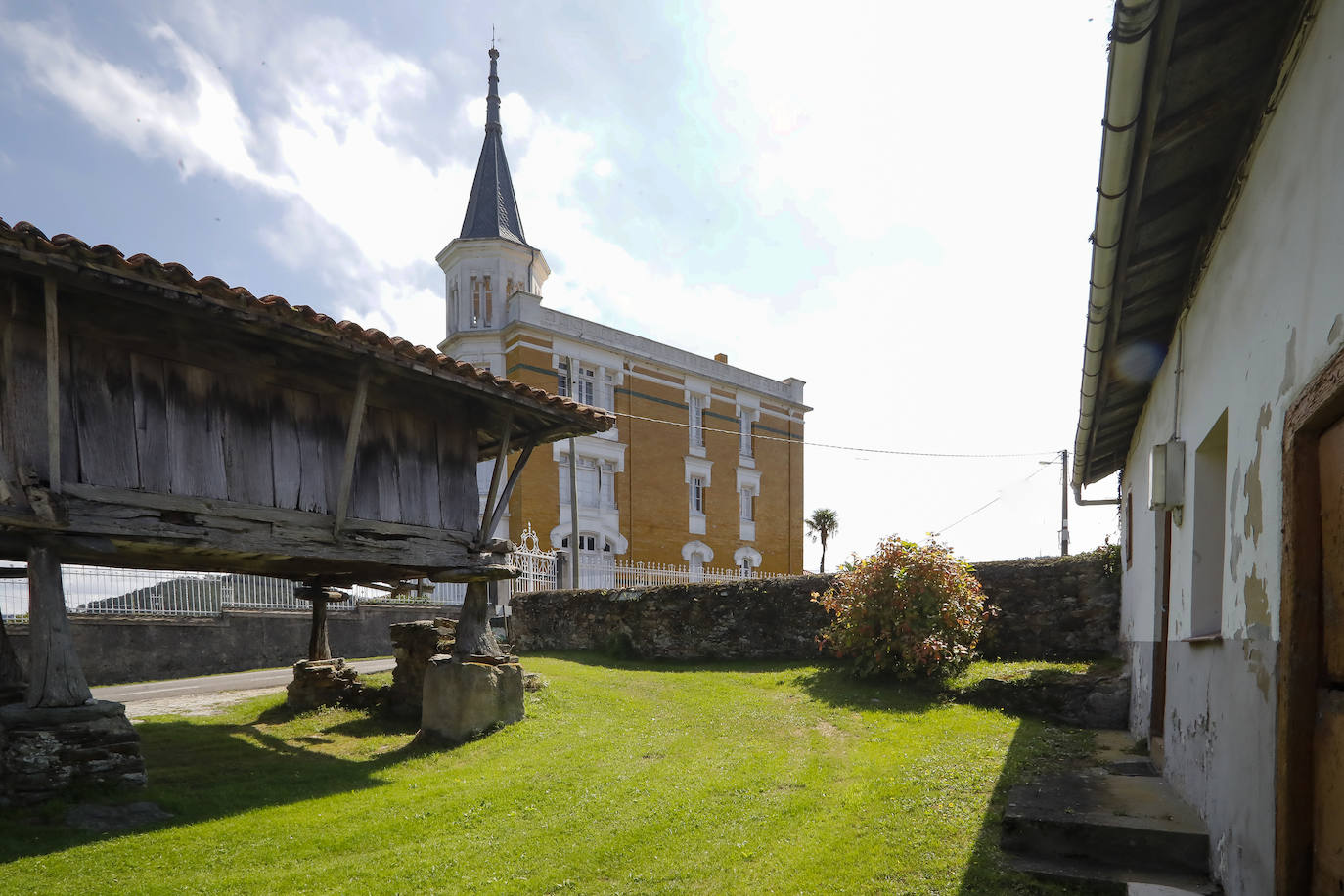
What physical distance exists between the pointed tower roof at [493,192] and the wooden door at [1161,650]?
2384 cm

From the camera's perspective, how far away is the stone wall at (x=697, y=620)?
12.3 meters

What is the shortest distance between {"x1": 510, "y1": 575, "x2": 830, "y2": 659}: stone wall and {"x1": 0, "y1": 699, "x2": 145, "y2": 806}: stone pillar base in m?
8.08

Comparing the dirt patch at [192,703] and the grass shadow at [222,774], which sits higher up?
the grass shadow at [222,774]

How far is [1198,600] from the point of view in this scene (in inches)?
183

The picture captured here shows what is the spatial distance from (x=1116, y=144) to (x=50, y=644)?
7.39m

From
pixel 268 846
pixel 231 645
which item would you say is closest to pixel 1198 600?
pixel 268 846

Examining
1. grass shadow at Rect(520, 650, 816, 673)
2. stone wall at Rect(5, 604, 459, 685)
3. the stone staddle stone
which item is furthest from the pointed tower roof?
the stone staddle stone

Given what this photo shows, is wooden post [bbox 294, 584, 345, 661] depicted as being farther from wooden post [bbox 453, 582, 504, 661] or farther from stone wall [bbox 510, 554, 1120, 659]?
stone wall [bbox 510, 554, 1120, 659]

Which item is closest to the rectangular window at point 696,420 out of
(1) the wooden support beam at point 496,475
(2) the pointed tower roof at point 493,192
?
(2) the pointed tower roof at point 493,192

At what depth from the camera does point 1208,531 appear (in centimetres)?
471

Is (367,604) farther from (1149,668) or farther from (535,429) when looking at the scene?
(1149,668)

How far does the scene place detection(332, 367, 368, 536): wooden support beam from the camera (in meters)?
7.24

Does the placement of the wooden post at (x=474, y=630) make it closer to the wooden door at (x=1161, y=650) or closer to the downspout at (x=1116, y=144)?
the wooden door at (x=1161, y=650)

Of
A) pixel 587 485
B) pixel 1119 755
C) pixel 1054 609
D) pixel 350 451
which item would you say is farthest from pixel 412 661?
pixel 587 485
